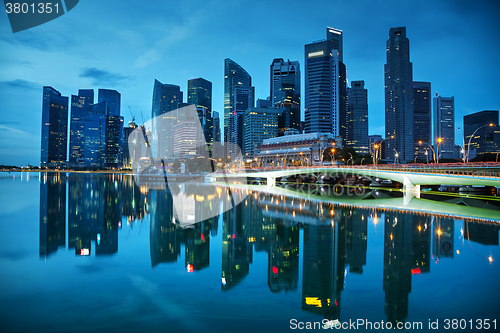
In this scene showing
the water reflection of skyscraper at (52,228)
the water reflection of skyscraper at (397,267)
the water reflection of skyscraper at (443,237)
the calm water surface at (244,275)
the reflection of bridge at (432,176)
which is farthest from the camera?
the reflection of bridge at (432,176)

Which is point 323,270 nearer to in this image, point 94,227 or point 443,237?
point 443,237

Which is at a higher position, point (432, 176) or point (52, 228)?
point (432, 176)

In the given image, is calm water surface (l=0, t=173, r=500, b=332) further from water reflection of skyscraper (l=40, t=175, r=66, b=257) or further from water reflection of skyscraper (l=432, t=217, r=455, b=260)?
water reflection of skyscraper (l=40, t=175, r=66, b=257)

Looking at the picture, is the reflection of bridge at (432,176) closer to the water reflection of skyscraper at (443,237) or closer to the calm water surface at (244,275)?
the calm water surface at (244,275)

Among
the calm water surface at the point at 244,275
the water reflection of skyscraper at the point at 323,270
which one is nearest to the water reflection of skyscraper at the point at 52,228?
the calm water surface at the point at 244,275

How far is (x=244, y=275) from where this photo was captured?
57.5 ft

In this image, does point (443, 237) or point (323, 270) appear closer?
point (323, 270)

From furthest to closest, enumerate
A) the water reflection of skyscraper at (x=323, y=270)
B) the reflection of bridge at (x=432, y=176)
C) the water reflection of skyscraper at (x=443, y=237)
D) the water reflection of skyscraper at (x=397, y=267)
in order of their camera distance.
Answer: the reflection of bridge at (x=432, y=176), the water reflection of skyscraper at (x=443, y=237), the water reflection of skyscraper at (x=323, y=270), the water reflection of skyscraper at (x=397, y=267)

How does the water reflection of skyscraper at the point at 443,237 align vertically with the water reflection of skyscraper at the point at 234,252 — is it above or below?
above

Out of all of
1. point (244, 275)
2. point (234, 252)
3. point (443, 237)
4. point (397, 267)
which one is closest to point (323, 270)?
point (397, 267)

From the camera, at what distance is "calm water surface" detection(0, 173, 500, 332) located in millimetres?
12344

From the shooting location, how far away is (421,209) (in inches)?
1620

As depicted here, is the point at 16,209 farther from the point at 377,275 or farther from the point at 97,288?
the point at 377,275

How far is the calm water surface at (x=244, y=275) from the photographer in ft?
40.5
